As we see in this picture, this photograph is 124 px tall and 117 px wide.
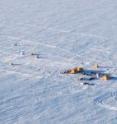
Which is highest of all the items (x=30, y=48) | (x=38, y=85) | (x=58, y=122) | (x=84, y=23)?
(x=84, y=23)

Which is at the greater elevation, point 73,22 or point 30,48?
point 73,22

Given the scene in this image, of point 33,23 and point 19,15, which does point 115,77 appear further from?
point 19,15

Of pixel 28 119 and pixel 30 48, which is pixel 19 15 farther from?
pixel 28 119

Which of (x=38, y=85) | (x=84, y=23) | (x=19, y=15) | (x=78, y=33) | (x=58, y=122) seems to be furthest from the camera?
(x=19, y=15)

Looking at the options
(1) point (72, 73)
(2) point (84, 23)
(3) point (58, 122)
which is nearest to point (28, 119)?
(3) point (58, 122)

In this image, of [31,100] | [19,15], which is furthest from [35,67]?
[19,15]

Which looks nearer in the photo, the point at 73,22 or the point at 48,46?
the point at 48,46

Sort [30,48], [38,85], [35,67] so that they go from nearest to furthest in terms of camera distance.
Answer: [38,85] → [35,67] → [30,48]
